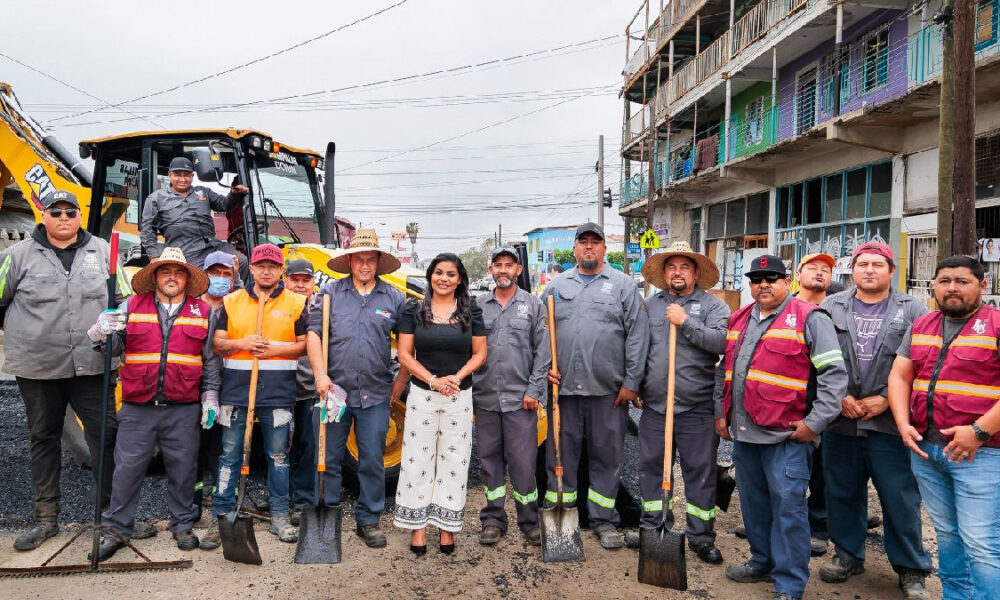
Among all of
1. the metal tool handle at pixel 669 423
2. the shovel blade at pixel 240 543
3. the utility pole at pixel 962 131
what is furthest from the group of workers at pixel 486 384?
the utility pole at pixel 962 131

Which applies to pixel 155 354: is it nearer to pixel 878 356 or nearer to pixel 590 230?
pixel 590 230

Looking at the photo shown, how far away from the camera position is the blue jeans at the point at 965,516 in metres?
2.80

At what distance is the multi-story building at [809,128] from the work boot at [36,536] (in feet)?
25.1

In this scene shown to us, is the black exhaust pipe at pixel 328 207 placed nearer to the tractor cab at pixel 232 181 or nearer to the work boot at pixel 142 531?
the tractor cab at pixel 232 181

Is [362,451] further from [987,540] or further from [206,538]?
[987,540]

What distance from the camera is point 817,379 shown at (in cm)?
339

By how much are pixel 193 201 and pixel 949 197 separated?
763 centimetres

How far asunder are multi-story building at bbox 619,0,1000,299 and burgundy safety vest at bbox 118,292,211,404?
21.8 ft

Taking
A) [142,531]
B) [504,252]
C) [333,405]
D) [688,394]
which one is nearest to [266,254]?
[333,405]

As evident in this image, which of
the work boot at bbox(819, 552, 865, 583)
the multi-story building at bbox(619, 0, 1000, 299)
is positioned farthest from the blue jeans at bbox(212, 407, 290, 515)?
the multi-story building at bbox(619, 0, 1000, 299)

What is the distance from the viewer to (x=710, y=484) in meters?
4.02

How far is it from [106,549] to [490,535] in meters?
2.32

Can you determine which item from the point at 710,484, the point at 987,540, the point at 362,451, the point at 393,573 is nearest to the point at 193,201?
the point at 362,451

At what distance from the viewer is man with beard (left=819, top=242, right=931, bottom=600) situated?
3.48 meters
